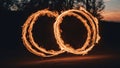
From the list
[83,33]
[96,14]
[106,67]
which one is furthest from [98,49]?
[96,14]

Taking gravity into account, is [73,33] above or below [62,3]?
below

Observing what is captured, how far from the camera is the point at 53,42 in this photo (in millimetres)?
27656

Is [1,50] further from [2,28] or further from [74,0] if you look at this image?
[74,0]

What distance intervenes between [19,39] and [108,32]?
11.4 meters

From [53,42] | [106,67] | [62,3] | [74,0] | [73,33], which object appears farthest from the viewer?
[74,0]

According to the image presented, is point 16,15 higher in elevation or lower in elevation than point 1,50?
higher

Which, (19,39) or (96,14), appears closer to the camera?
(19,39)

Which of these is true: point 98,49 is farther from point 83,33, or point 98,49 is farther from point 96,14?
point 96,14

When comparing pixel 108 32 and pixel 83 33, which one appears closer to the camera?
pixel 83 33

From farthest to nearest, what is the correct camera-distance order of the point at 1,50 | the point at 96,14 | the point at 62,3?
the point at 96,14 < the point at 62,3 < the point at 1,50

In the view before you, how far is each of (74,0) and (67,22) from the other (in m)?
25.1

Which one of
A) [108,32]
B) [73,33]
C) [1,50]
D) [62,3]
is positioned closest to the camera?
[1,50]

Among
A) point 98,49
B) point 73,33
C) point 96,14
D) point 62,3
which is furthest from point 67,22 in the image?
point 96,14

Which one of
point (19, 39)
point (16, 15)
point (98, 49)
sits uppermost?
point (16, 15)
